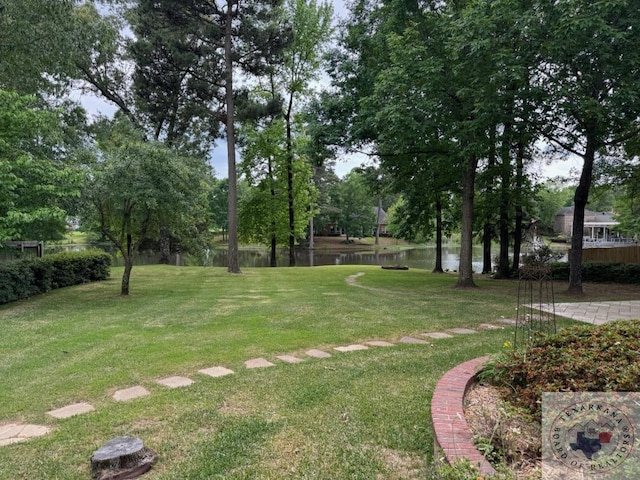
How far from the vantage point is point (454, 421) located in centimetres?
231

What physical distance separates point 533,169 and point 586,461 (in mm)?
13806

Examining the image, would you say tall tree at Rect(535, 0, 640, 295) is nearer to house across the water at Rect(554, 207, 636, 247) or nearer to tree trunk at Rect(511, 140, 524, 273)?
tree trunk at Rect(511, 140, 524, 273)

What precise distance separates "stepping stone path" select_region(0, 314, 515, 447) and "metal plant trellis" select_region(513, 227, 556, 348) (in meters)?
0.71


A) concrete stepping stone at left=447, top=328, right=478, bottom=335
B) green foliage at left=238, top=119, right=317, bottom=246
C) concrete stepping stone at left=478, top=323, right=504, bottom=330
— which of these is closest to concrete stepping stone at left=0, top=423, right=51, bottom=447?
concrete stepping stone at left=447, top=328, right=478, bottom=335

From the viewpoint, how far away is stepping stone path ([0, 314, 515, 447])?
9.12ft

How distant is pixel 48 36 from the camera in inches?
337

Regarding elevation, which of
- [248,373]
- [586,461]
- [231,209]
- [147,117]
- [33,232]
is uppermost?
[147,117]

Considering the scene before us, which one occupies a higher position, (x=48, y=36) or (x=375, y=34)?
(x=375, y=34)

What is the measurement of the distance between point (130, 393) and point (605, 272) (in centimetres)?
1317

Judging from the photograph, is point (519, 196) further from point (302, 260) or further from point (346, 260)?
point (302, 260)

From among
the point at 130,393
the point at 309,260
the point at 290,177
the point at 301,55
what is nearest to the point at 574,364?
the point at 130,393

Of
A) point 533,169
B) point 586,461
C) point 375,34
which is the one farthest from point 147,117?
point 586,461

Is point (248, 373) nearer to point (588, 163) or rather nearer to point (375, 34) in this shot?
point (588, 163)

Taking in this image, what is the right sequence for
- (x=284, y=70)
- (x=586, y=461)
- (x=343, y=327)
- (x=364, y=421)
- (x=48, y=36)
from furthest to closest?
(x=284, y=70)
(x=48, y=36)
(x=343, y=327)
(x=364, y=421)
(x=586, y=461)
